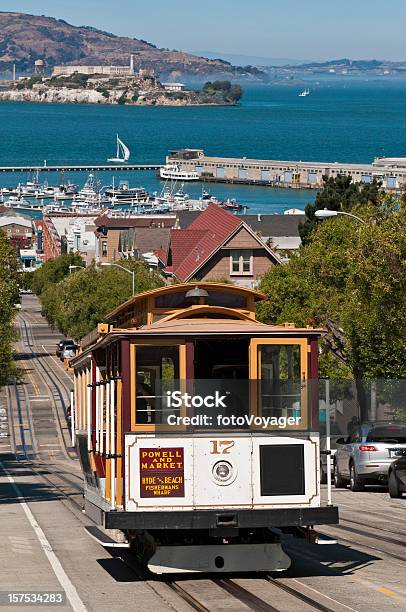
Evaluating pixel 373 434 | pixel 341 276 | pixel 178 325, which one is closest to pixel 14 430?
pixel 341 276

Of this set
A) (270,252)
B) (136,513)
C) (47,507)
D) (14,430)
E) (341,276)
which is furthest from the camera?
(270,252)

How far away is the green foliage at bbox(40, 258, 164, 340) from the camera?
80750mm

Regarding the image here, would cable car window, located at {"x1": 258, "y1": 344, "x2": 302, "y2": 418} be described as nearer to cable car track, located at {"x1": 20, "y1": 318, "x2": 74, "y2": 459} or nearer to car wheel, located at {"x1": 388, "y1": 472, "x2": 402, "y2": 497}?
car wheel, located at {"x1": 388, "y1": 472, "x2": 402, "y2": 497}

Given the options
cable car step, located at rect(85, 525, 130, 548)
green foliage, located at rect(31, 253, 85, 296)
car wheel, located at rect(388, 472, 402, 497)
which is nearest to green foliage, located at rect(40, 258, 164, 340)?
green foliage, located at rect(31, 253, 85, 296)

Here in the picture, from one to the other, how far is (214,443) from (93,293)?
221 feet

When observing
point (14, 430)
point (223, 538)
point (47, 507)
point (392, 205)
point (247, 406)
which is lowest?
point (14, 430)

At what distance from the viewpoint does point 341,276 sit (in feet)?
163

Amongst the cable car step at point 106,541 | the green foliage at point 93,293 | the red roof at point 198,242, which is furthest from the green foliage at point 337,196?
the cable car step at point 106,541

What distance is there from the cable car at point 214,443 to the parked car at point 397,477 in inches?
457

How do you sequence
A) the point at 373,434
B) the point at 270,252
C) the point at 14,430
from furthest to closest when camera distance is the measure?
the point at 270,252 → the point at 14,430 → the point at 373,434

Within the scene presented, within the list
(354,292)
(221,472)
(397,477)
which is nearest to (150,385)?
(221,472)

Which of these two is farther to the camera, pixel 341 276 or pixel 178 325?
pixel 341 276

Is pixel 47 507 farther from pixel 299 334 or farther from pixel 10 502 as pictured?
pixel 299 334

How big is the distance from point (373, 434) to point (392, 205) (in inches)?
366
